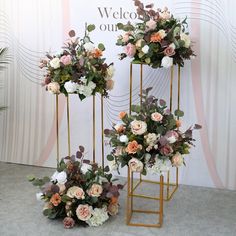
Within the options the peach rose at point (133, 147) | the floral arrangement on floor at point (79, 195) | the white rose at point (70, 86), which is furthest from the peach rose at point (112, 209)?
the white rose at point (70, 86)

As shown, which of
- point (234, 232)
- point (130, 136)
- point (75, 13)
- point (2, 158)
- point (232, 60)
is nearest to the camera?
point (130, 136)

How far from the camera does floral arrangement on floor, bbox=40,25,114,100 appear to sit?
2930mm

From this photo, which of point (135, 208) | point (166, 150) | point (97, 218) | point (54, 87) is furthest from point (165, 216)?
point (54, 87)

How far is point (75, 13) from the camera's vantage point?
392 centimetres

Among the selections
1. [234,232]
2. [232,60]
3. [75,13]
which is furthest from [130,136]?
[75,13]

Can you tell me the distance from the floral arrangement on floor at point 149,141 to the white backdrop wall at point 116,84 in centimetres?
90

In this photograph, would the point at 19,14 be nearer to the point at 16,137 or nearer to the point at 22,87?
the point at 22,87

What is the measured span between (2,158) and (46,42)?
4.09ft

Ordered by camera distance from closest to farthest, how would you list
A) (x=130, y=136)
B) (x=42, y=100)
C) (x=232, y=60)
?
(x=130, y=136) → (x=232, y=60) → (x=42, y=100)

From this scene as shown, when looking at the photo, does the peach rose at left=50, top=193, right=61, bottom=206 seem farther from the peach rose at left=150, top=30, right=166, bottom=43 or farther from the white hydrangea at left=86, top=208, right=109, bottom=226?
the peach rose at left=150, top=30, right=166, bottom=43

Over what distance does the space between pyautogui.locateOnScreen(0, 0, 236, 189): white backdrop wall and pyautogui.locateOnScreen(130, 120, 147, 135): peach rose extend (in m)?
1.08

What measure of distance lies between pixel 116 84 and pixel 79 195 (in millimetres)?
1224

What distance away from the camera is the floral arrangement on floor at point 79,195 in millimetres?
2998

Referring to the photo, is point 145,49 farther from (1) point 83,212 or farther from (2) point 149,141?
(1) point 83,212
